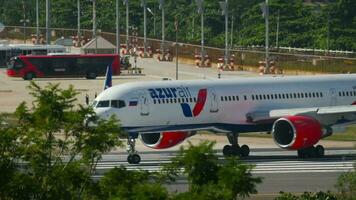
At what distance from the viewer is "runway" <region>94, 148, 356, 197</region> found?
4916 centimetres

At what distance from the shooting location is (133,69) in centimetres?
12375

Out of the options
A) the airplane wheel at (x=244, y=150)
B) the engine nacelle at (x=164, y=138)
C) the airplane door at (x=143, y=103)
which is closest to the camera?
the airplane door at (x=143, y=103)

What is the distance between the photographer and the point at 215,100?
57.8 m

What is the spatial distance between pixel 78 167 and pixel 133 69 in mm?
94879

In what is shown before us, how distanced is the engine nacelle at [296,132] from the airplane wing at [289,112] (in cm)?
52

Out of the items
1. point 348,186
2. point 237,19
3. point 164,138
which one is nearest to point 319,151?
point 164,138

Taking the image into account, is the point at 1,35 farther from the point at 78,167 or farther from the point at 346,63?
the point at 78,167

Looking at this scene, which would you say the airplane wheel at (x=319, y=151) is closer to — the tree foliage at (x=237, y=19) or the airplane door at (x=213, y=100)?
the airplane door at (x=213, y=100)

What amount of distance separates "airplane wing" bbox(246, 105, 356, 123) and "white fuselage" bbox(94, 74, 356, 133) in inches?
7.6

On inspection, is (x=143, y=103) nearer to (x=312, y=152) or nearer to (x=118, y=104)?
(x=118, y=104)

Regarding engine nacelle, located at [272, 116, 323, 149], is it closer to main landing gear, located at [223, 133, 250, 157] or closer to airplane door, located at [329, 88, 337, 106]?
main landing gear, located at [223, 133, 250, 157]

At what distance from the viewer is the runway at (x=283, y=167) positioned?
4916 centimetres

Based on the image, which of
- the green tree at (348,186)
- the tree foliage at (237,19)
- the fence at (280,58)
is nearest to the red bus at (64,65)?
the fence at (280,58)

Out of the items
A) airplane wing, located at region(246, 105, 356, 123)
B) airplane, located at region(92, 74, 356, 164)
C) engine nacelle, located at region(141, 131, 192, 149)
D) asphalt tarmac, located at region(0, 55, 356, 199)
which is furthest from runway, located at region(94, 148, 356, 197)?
airplane wing, located at region(246, 105, 356, 123)
